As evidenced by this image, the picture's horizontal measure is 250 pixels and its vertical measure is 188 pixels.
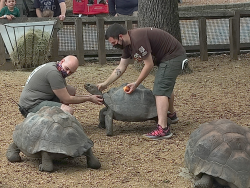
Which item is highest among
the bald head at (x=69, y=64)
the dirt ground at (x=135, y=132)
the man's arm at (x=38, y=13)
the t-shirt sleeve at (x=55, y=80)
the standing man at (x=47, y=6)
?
the standing man at (x=47, y=6)

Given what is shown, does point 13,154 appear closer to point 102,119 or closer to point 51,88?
point 51,88

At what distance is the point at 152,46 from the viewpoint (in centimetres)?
635

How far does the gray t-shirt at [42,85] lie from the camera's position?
19.9 ft

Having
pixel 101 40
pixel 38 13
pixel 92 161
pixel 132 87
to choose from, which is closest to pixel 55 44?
pixel 101 40

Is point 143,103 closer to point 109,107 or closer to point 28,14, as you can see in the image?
point 109,107

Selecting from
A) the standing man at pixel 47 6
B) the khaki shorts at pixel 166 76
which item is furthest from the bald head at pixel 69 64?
the standing man at pixel 47 6

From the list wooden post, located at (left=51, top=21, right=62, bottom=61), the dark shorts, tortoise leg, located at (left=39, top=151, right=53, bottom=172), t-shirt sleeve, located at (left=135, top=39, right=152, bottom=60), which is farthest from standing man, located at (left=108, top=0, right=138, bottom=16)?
tortoise leg, located at (left=39, top=151, right=53, bottom=172)

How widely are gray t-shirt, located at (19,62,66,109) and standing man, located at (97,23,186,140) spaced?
786mm

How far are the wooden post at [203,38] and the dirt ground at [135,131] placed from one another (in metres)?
0.26

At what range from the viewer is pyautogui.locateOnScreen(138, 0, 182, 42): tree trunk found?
386 inches

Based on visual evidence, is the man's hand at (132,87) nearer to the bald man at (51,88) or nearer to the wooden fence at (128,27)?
the bald man at (51,88)

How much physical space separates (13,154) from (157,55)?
2.22 m

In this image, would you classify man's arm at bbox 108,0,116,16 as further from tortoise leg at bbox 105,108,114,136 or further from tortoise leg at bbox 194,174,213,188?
tortoise leg at bbox 194,174,213,188

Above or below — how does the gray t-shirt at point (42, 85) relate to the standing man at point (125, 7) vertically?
below
